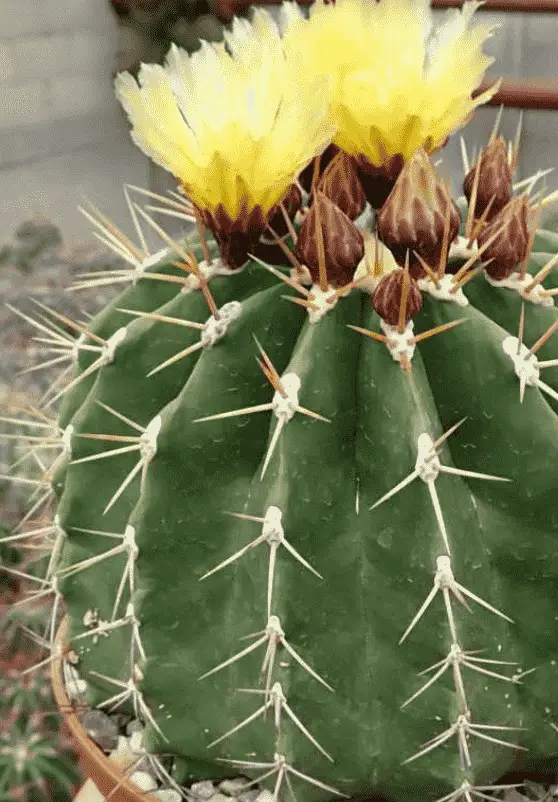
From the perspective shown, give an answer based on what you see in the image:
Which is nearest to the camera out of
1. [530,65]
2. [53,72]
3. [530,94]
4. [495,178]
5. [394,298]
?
[394,298]

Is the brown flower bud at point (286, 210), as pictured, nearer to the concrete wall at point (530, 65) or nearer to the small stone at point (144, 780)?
the small stone at point (144, 780)

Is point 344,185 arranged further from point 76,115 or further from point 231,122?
point 76,115

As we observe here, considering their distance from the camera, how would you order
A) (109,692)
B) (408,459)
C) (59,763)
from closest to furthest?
1. (408,459)
2. (109,692)
3. (59,763)

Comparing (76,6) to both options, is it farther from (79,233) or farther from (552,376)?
(552,376)

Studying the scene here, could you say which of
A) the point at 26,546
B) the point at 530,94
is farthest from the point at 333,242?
the point at 530,94

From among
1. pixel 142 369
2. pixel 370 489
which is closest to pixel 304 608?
pixel 370 489

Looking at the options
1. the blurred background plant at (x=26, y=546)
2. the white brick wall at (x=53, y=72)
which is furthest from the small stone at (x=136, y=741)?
the white brick wall at (x=53, y=72)
